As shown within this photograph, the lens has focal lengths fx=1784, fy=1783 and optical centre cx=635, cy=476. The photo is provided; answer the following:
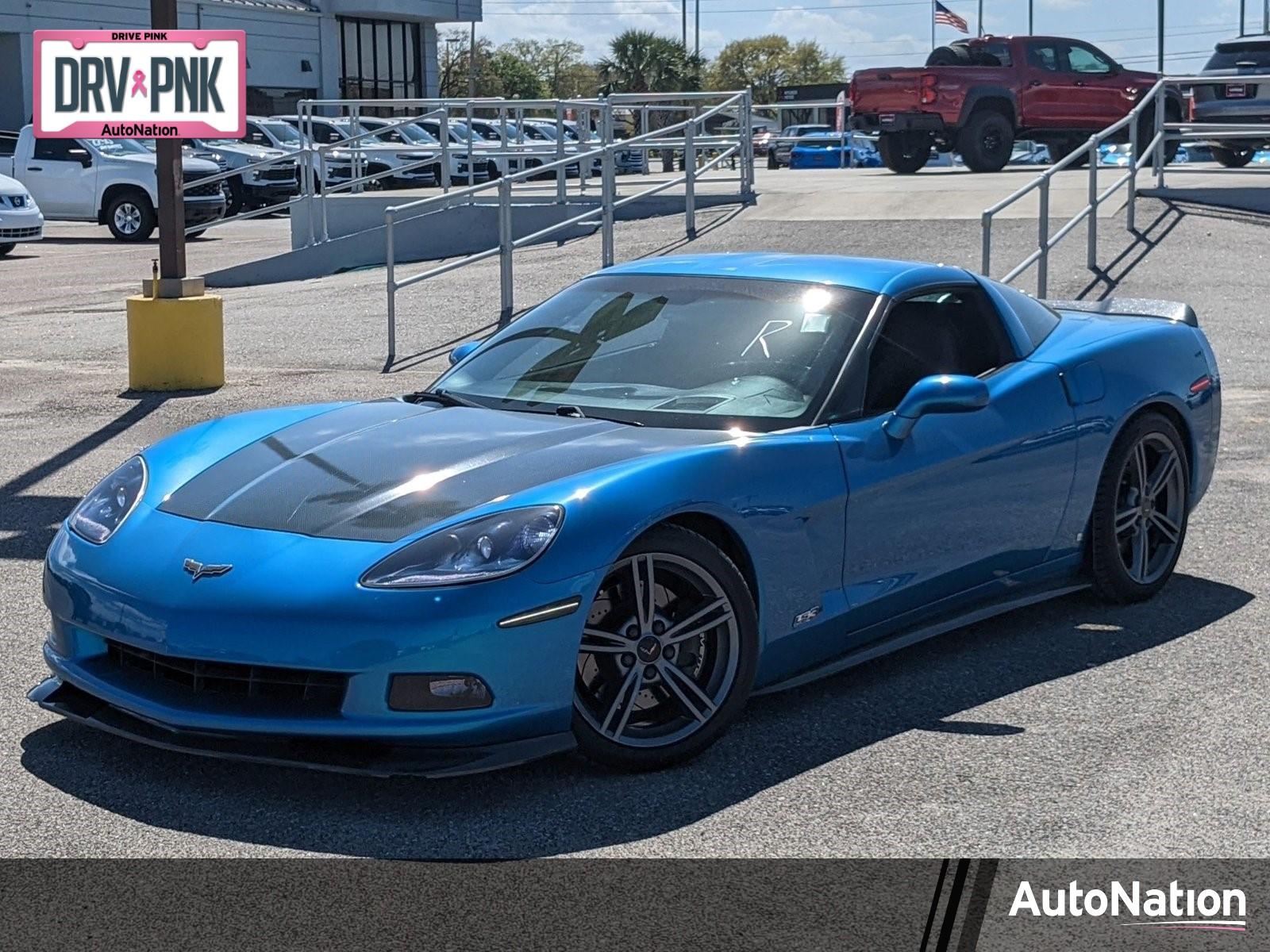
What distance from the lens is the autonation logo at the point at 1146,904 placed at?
3.57m

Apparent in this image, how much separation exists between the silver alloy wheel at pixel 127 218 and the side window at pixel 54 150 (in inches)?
43.6

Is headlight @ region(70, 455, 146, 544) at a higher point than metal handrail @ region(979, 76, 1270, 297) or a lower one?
lower

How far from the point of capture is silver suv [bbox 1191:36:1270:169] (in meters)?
21.1

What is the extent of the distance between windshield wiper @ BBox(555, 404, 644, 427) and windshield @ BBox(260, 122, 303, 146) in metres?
29.8

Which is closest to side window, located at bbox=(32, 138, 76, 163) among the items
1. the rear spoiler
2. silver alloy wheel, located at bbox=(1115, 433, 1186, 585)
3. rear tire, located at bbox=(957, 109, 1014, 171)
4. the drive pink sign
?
rear tire, located at bbox=(957, 109, 1014, 171)

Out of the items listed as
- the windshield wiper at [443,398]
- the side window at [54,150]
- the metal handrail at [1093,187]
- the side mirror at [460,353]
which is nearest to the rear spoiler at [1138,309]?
the side mirror at [460,353]

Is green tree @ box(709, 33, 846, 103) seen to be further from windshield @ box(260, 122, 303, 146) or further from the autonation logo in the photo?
the autonation logo

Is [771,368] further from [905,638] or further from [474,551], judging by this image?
[474,551]

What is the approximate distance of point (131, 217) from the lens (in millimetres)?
28422

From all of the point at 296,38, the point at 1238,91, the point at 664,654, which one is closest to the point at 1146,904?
the point at 664,654

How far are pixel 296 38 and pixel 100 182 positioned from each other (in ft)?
99.6

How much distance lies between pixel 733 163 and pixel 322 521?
61.1ft

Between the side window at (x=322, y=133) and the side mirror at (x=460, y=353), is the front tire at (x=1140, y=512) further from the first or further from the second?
the side window at (x=322, y=133)

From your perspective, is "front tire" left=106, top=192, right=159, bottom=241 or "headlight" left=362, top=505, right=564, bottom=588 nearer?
"headlight" left=362, top=505, right=564, bottom=588
